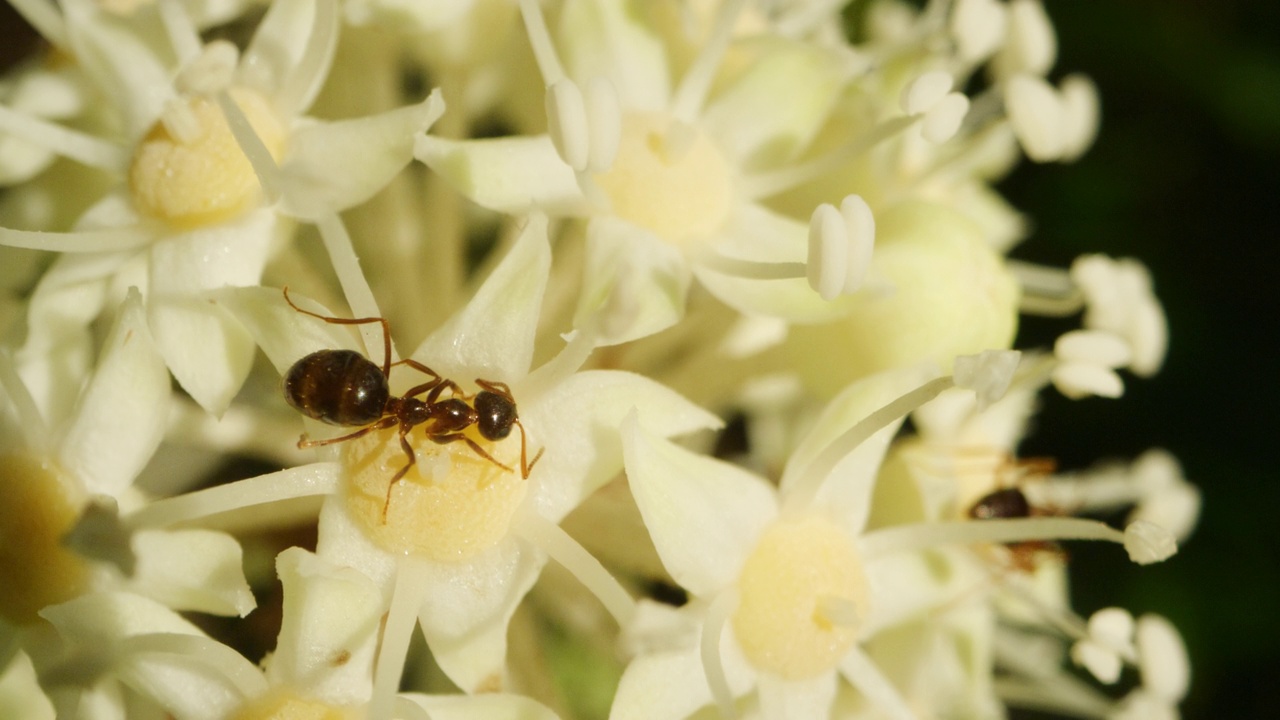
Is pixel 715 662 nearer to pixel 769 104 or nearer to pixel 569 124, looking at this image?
pixel 569 124

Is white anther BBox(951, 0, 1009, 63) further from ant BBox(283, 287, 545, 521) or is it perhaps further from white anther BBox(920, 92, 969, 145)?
ant BBox(283, 287, 545, 521)

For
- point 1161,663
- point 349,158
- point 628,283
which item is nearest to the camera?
point 628,283

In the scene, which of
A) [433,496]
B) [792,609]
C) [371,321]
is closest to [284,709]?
[433,496]

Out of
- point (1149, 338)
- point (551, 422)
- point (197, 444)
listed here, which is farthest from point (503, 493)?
point (1149, 338)

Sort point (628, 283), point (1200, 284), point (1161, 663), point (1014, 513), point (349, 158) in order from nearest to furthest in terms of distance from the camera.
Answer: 1. point (628, 283)
2. point (349, 158)
3. point (1161, 663)
4. point (1014, 513)
5. point (1200, 284)

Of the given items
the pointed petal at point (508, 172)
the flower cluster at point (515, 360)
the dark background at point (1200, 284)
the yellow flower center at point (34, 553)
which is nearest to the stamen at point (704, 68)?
the flower cluster at point (515, 360)

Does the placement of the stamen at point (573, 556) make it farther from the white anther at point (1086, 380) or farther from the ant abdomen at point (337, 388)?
the white anther at point (1086, 380)

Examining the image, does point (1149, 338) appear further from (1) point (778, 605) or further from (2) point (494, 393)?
(2) point (494, 393)
